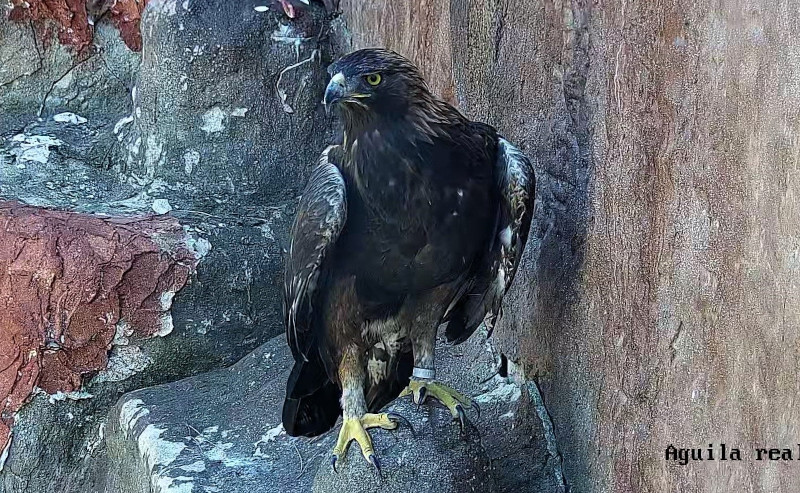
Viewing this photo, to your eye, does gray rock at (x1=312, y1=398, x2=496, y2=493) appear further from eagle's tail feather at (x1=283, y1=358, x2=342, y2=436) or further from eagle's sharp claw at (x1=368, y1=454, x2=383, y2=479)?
eagle's tail feather at (x1=283, y1=358, x2=342, y2=436)

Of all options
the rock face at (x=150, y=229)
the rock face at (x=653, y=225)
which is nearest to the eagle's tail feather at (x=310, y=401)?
the rock face at (x=653, y=225)

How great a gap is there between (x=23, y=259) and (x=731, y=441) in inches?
110

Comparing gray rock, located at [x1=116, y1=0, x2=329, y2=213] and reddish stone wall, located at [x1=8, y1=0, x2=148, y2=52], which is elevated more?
reddish stone wall, located at [x1=8, y1=0, x2=148, y2=52]

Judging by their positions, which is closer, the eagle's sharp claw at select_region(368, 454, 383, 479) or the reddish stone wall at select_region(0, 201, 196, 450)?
the eagle's sharp claw at select_region(368, 454, 383, 479)

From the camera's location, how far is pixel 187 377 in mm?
3984

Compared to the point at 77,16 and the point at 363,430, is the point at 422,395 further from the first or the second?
the point at 77,16

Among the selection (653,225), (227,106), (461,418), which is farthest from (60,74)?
(653,225)

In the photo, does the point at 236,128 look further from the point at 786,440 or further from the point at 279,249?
the point at 786,440

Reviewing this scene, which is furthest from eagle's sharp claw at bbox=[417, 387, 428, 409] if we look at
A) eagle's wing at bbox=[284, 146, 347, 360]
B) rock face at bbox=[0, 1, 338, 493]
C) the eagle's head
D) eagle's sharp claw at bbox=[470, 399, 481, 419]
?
rock face at bbox=[0, 1, 338, 493]

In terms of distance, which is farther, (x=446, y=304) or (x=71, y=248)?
(x=71, y=248)

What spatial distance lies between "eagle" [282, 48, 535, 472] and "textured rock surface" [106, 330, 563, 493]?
7cm

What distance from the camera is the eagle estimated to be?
97.4 inches

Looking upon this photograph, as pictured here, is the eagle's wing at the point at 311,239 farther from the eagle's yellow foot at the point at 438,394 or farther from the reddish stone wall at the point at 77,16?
the reddish stone wall at the point at 77,16

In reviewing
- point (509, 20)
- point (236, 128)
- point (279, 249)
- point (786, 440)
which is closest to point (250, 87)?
point (236, 128)
